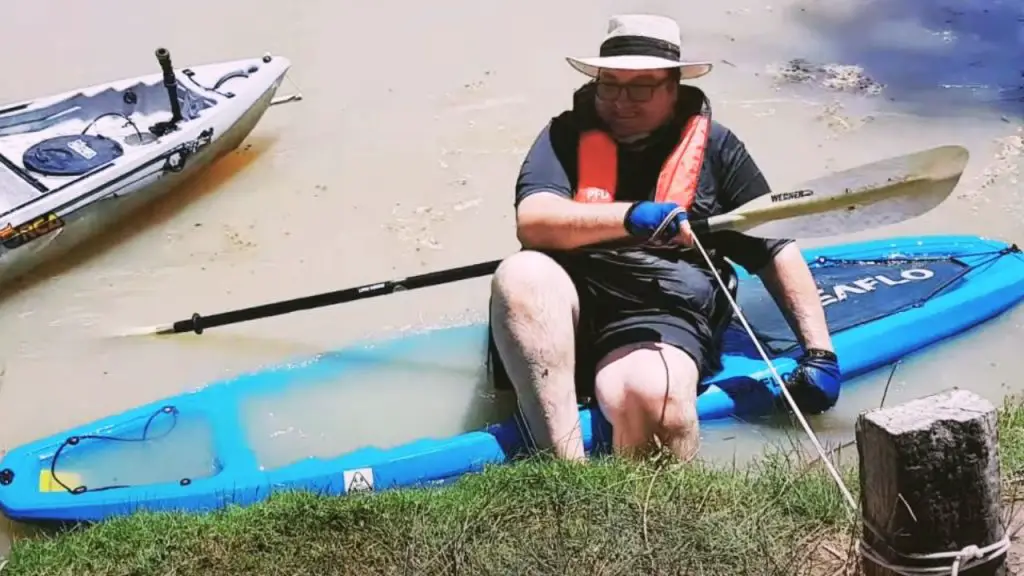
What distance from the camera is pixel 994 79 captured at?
6180 millimetres

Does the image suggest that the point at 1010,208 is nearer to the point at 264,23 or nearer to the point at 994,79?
the point at 994,79

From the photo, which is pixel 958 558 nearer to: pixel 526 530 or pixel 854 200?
pixel 526 530

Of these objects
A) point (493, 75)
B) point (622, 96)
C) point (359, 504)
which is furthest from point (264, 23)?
point (359, 504)

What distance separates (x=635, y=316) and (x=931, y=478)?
4.84 ft

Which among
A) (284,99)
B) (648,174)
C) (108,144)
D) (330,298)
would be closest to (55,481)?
(330,298)

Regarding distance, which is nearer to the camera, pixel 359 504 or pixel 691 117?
pixel 359 504

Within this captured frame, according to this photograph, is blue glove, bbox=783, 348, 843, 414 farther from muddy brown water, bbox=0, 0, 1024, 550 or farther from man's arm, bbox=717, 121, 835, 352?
muddy brown water, bbox=0, 0, 1024, 550

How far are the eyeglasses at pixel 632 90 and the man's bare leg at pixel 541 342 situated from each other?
0.51 meters

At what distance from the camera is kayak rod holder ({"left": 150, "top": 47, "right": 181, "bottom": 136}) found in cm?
476

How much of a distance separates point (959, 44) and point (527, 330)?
4756 millimetres

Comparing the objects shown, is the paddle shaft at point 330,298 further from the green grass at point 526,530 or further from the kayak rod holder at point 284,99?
the kayak rod holder at point 284,99

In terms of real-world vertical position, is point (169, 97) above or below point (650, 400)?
above

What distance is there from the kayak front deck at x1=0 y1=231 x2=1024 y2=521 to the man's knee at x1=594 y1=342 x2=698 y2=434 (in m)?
0.15

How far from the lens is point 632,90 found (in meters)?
3.14
